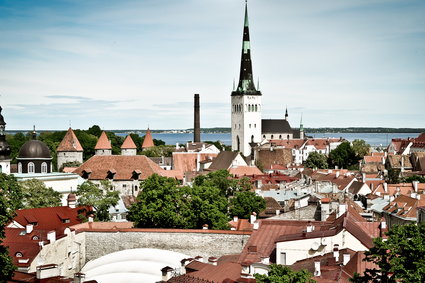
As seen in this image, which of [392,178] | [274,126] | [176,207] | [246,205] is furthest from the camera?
[274,126]

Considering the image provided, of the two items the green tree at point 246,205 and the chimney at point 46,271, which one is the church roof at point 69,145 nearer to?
the green tree at point 246,205

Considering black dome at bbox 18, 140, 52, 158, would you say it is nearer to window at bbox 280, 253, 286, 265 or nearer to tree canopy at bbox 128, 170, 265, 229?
tree canopy at bbox 128, 170, 265, 229

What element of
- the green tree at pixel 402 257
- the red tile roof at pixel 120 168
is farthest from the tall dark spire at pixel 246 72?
the green tree at pixel 402 257

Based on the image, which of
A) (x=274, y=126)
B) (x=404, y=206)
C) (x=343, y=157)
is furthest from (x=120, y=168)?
(x=274, y=126)

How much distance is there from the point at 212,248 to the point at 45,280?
1147 cm

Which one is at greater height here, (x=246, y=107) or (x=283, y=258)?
(x=246, y=107)

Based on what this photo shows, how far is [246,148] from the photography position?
4665 inches

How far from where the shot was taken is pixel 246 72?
116750mm

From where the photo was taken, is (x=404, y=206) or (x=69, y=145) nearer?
(x=404, y=206)

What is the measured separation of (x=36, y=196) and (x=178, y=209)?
12320mm

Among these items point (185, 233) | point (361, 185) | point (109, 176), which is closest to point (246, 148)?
point (109, 176)

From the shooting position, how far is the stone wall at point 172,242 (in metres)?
30.8

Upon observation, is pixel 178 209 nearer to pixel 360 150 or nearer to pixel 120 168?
A: pixel 120 168

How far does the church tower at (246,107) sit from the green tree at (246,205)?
7418 cm
